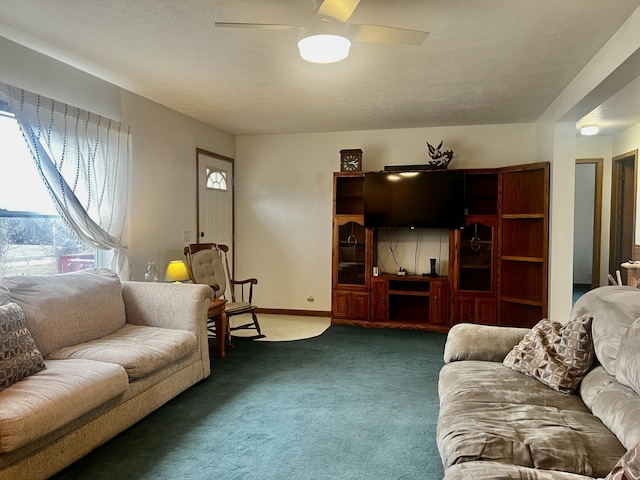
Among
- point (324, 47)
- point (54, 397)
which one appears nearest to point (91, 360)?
point (54, 397)

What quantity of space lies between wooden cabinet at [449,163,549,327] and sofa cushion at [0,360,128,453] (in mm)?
3782

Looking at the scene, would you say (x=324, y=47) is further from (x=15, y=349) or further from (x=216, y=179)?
(x=216, y=179)

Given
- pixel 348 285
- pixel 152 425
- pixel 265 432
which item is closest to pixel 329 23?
pixel 265 432

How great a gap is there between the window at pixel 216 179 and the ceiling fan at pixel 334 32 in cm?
319

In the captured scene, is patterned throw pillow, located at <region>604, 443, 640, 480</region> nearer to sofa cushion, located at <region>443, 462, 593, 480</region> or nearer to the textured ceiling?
sofa cushion, located at <region>443, 462, 593, 480</region>

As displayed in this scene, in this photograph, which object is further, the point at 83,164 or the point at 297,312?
the point at 297,312

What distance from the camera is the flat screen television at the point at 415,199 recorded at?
485 centimetres

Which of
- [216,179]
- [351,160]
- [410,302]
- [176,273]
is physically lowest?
[410,302]

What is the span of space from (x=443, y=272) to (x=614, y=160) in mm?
2996

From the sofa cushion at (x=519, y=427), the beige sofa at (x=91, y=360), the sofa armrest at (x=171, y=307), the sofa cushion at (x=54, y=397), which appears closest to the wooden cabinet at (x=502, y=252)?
the sofa cushion at (x=519, y=427)

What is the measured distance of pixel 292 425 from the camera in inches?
103

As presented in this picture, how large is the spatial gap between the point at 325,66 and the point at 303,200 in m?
2.62

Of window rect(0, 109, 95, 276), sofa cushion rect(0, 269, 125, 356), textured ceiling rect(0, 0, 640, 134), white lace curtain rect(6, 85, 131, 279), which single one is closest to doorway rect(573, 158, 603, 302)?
textured ceiling rect(0, 0, 640, 134)

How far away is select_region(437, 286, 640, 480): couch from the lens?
4.80ft
